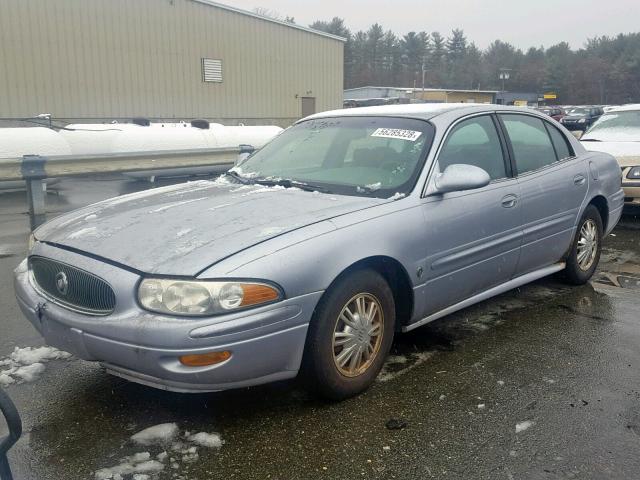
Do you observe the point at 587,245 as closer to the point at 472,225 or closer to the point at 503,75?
the point at 472,225

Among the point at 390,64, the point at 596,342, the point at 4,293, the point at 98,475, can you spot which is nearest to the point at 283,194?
the point at 98,475

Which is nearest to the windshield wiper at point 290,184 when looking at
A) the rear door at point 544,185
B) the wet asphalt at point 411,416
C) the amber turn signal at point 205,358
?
the wet asphalt at point 411,416

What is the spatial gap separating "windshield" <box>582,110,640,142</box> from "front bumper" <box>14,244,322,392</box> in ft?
26.9

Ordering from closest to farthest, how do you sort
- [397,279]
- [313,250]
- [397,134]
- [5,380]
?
[313,250] < [5,380] < [397,279] < [397,134]

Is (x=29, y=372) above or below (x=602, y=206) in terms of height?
below

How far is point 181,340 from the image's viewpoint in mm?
2648

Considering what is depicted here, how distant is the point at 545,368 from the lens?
12.2 feet

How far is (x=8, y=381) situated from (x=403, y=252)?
7.64 ft

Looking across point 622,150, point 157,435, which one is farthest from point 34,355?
point 622,150

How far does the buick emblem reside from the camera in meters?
3.02

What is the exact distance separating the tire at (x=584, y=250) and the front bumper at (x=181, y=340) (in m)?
3.07

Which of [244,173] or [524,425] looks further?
[244,173]

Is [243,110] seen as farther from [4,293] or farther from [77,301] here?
[77,301]

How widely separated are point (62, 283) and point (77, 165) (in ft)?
12.7
